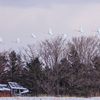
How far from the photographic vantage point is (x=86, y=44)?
160 ft

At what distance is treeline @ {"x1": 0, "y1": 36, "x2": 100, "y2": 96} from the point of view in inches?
1645

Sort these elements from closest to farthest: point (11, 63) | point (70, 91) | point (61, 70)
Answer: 1. point (70, 91)
2. point (61, 70)
3. point (11, 63)

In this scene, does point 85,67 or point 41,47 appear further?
point 41,47

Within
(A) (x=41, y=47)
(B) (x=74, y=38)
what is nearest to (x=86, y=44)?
(B) (x=74, y=38)

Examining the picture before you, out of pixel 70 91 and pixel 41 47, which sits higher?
pixel 41 47

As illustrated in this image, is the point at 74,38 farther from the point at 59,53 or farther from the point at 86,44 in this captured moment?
the point at 59,53

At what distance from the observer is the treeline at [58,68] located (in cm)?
4178

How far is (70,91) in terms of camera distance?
4097cm

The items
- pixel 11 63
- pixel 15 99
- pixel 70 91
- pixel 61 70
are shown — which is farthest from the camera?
pixel 11 63

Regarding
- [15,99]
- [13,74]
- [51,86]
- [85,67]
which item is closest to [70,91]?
[51,86]

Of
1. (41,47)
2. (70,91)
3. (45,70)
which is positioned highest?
(41,47)

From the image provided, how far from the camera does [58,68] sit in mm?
43656

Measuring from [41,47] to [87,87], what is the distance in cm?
997

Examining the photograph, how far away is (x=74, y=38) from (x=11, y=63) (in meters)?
10.7
